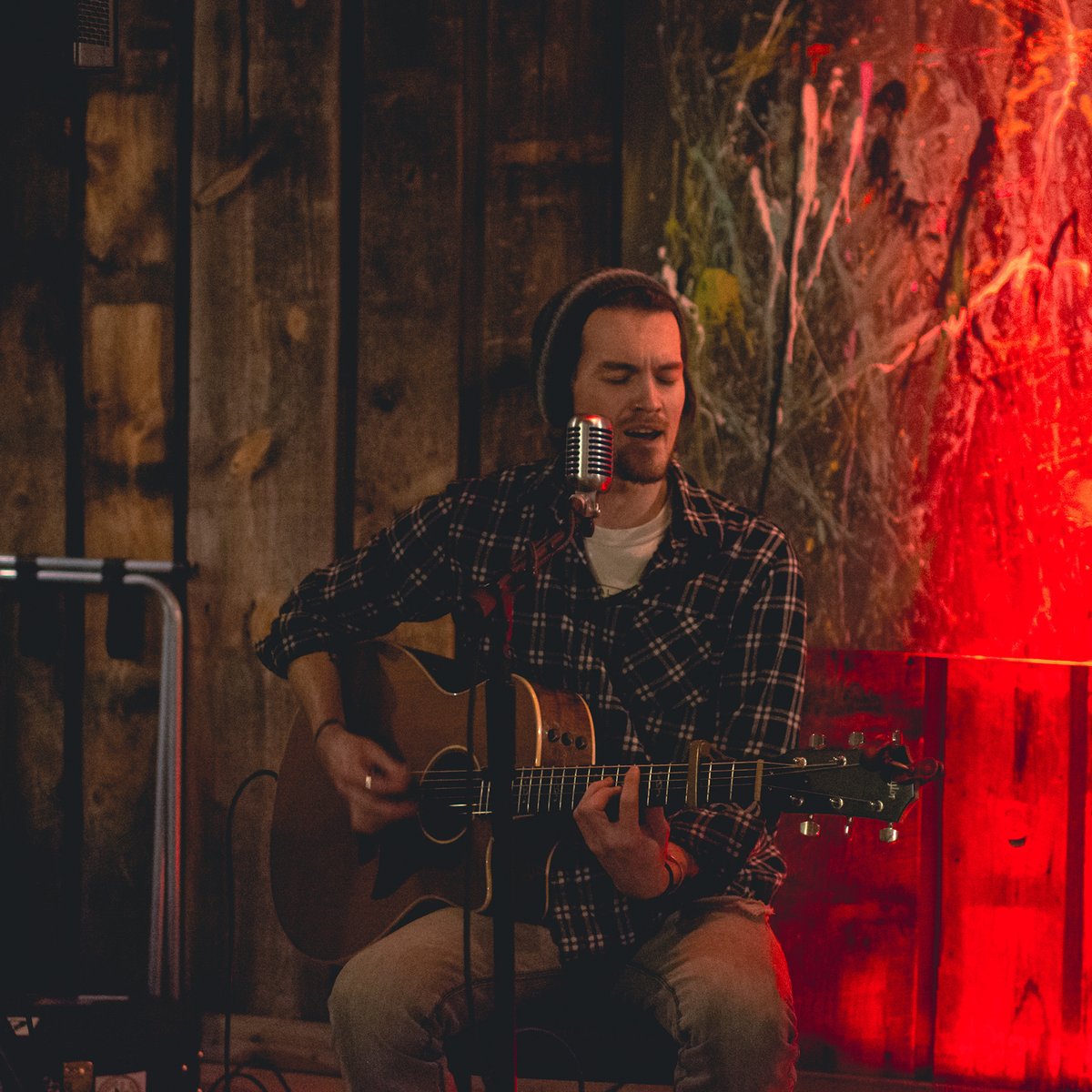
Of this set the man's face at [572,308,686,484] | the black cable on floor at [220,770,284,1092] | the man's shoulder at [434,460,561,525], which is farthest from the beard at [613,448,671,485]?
the black cable on floor at [220,770,284,1092]

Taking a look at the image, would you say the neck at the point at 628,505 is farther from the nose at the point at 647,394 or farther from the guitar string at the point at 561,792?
the guitar string at the point at 561,792

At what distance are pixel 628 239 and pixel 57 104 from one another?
1645mm

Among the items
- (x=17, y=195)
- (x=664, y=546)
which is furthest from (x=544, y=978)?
(x=17, y=195)

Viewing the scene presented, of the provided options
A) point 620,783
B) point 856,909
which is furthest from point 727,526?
point 856,909

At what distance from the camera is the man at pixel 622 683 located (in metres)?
1.93

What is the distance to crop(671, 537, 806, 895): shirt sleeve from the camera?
2074 mm

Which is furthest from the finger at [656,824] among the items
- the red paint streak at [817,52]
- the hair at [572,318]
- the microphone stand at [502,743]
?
the red paint streak at [817,52]

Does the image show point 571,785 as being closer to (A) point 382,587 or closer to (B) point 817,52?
(A) point 382,587

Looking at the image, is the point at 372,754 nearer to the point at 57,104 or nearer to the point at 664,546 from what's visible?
the point at 664,546

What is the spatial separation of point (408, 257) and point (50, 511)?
1.23 metres

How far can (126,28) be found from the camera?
2979 millimetres

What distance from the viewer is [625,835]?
6.19ft

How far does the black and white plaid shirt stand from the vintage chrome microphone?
56 centimetres

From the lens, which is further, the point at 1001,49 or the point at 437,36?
the point at 437,36
